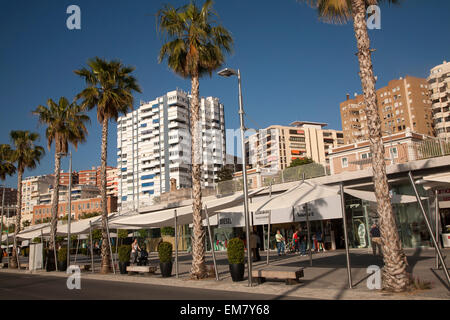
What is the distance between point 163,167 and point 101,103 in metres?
104

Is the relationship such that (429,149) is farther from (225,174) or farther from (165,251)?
(225,174)

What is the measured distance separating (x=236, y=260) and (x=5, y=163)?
3006cm

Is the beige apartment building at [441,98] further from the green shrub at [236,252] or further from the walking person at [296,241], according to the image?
the green shrub at [236,252]

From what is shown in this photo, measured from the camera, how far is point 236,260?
45.2 ft

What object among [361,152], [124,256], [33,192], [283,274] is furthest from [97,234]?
[33,192]

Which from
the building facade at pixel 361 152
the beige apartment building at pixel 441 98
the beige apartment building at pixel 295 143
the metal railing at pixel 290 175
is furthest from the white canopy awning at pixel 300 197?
the beige apartment building at pixel 295 143

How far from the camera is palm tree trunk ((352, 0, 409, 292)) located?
9.47m

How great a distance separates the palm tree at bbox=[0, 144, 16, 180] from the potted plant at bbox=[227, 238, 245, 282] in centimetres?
2887

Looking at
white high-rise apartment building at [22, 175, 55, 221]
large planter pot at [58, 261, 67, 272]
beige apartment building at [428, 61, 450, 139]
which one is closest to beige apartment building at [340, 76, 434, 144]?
beige apartment building at [428, 61, 450, 139]

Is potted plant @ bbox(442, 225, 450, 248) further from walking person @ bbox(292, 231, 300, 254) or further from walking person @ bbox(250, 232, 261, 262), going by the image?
walking person @ bbox(250, 232, 261, 262)

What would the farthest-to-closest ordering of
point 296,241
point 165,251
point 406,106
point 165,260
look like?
point 406,106
point 296,241
point 165,260
point 165,251

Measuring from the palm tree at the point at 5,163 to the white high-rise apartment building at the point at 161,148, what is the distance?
85.0 meters
